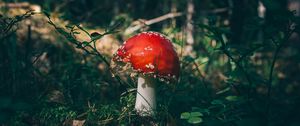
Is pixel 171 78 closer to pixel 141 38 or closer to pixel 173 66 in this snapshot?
pixel 173 66

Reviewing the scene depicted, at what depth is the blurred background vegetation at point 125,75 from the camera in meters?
2.17

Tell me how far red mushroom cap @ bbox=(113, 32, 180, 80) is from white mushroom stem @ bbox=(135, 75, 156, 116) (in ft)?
0.62

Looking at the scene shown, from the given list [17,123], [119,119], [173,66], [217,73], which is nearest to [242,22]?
[217,73]

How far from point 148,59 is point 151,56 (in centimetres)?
3

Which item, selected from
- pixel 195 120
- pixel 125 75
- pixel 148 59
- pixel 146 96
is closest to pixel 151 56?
pixel 148 59

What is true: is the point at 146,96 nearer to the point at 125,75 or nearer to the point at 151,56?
the point at 151,56

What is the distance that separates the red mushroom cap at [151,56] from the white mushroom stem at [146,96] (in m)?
0.19

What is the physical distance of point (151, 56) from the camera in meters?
2.29

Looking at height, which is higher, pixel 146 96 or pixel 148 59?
pixel 148 59

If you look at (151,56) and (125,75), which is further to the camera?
(125,75)

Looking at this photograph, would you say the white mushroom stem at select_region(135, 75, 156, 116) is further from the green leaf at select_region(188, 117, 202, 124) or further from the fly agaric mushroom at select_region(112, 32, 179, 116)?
the green leaf at select_region(188, 117, 202, 124)

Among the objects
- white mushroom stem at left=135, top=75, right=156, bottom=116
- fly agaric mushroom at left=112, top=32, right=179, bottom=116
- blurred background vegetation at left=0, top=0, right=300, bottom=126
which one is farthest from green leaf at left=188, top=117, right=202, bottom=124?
white mushroom stem at left=135, top=75, right=156, bottom=116

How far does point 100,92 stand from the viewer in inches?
126

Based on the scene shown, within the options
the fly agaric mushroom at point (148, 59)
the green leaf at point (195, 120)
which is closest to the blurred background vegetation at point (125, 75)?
the green leaf at point (195, 120)
